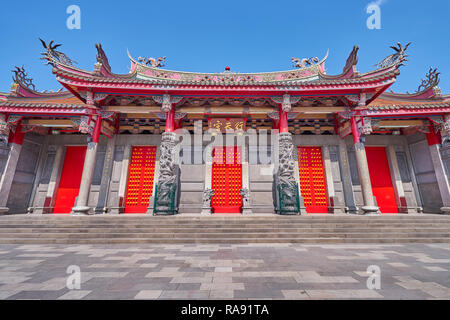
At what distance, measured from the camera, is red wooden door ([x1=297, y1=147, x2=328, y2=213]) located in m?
9.65

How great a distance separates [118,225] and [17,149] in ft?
24.9

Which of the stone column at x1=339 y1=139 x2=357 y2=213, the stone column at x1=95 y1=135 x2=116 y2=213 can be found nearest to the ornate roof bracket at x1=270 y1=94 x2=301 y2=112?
the stone column at x1=339 y1=139 x2=357 y2=213

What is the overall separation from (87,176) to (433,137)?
16.3 m

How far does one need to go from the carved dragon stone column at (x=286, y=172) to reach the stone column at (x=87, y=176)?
312 inches

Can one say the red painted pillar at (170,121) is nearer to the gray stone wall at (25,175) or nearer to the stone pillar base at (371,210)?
the gray stone wall at (25,175)

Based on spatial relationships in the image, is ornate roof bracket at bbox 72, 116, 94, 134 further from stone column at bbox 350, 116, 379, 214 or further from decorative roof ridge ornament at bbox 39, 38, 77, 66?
stone column at bbox 350, 116, 379, 214

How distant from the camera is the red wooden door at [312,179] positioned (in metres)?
9.65

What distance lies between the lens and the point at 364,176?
8.09 meters

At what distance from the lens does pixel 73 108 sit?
839 cm

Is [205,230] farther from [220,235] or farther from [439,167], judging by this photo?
[439,167]

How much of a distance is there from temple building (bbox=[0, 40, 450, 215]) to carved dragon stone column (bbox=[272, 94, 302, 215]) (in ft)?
0.15

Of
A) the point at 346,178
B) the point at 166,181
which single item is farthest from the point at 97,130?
the point at 346,178

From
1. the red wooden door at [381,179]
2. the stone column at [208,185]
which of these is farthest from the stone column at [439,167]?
the stone column at [208,185]
